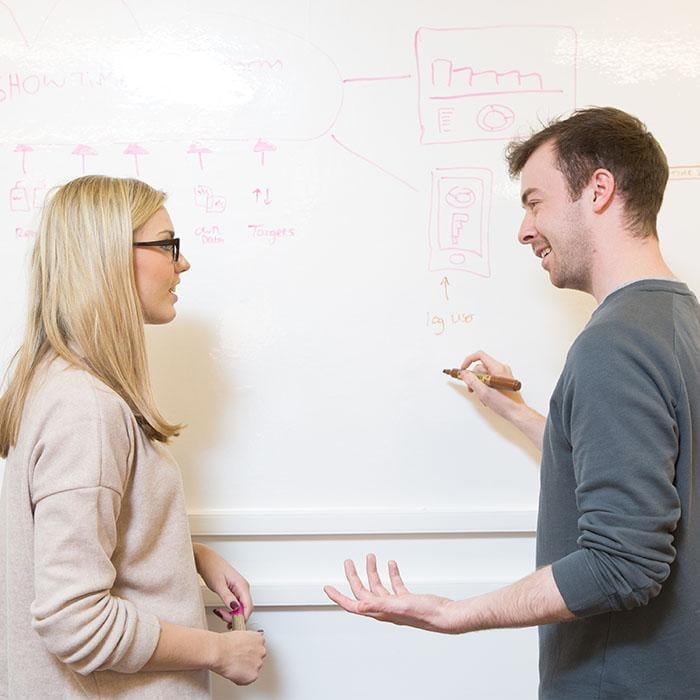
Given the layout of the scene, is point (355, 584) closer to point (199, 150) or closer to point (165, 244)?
point (165, 244)

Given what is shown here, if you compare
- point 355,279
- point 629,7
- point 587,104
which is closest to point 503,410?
point 355,279

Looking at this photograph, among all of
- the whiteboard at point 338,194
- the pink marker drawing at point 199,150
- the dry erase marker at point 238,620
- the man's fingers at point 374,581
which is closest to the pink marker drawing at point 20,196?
the whiteboard at point 338,194


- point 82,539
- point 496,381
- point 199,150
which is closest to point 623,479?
point 496,381

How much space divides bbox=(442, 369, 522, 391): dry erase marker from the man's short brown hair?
0.43 metres

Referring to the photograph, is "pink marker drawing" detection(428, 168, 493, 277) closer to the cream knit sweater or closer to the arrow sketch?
the arrow sketch

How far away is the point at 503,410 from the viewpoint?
4.82 feet

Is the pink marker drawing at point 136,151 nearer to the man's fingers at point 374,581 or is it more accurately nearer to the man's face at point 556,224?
the man's face at point 556,224

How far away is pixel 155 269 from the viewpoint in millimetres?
1150

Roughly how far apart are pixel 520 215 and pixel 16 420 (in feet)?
3.11

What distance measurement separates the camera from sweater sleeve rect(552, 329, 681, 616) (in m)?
0.92

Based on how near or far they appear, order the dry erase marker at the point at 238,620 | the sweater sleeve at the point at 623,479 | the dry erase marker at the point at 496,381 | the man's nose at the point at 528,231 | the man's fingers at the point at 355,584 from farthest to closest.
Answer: the dry erase marker at the point at 496,381, the dry erase marker at the point at 238,620, the man's nose at the point at 528,231, the man's fingers at the point at 355,584, the sweater sleeve at the point at 623,479

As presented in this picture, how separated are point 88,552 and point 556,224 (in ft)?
2.49

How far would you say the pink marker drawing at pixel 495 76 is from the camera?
1.48 m

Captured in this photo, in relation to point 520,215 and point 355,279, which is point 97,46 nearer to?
point 355,279
